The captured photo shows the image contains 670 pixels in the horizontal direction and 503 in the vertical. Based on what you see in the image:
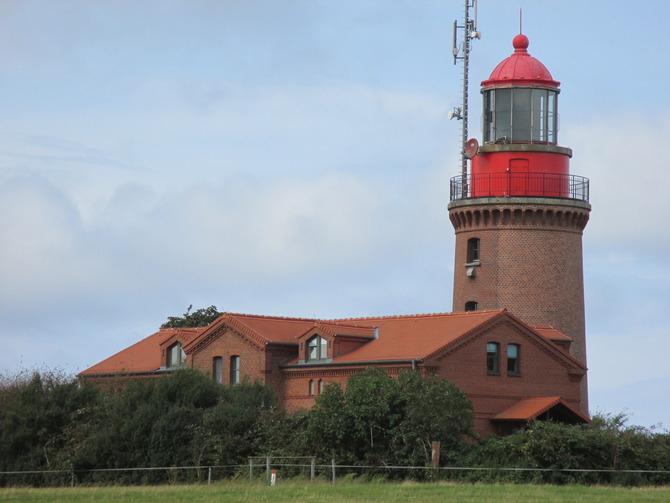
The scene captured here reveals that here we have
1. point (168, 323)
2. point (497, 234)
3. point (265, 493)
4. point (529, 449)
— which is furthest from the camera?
point (168, 323)

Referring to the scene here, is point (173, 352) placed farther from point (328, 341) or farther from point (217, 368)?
point (328, 341)

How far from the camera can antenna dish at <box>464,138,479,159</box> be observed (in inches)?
2466

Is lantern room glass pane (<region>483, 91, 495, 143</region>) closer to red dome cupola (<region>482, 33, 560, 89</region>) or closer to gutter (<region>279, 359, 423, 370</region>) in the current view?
red dome cupola (<region>482, 33, 560, 89</region>)

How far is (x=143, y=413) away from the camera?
176 ft

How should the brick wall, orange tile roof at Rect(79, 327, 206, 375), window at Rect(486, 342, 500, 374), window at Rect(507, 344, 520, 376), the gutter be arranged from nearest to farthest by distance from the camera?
the gutter, the brick wall, window at Rect(486, 342, 500, 374), window at Rect(507, 344, 520, 376), orange tile roof at Rect(79, 327, 206, 375)

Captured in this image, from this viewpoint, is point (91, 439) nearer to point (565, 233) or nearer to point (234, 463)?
point (234, 463)

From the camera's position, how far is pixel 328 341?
58406 millimetres

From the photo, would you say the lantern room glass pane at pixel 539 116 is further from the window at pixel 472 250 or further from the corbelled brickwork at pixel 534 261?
the window at pixel 472 250

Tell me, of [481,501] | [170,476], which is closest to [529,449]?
[481,501]

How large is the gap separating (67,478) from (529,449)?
17215 mm

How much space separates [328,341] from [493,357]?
22.5 ft

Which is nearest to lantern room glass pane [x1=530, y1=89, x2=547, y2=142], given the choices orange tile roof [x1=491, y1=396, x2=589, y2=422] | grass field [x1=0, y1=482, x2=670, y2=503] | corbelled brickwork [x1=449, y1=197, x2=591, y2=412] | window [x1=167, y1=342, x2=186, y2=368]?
corbelled brickwork [x1=449, y1=197, x2=591, y2=412]

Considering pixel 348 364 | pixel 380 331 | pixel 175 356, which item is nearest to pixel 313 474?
pixel 348 364

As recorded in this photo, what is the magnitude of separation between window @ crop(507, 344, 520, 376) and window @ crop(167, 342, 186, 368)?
15360mm
